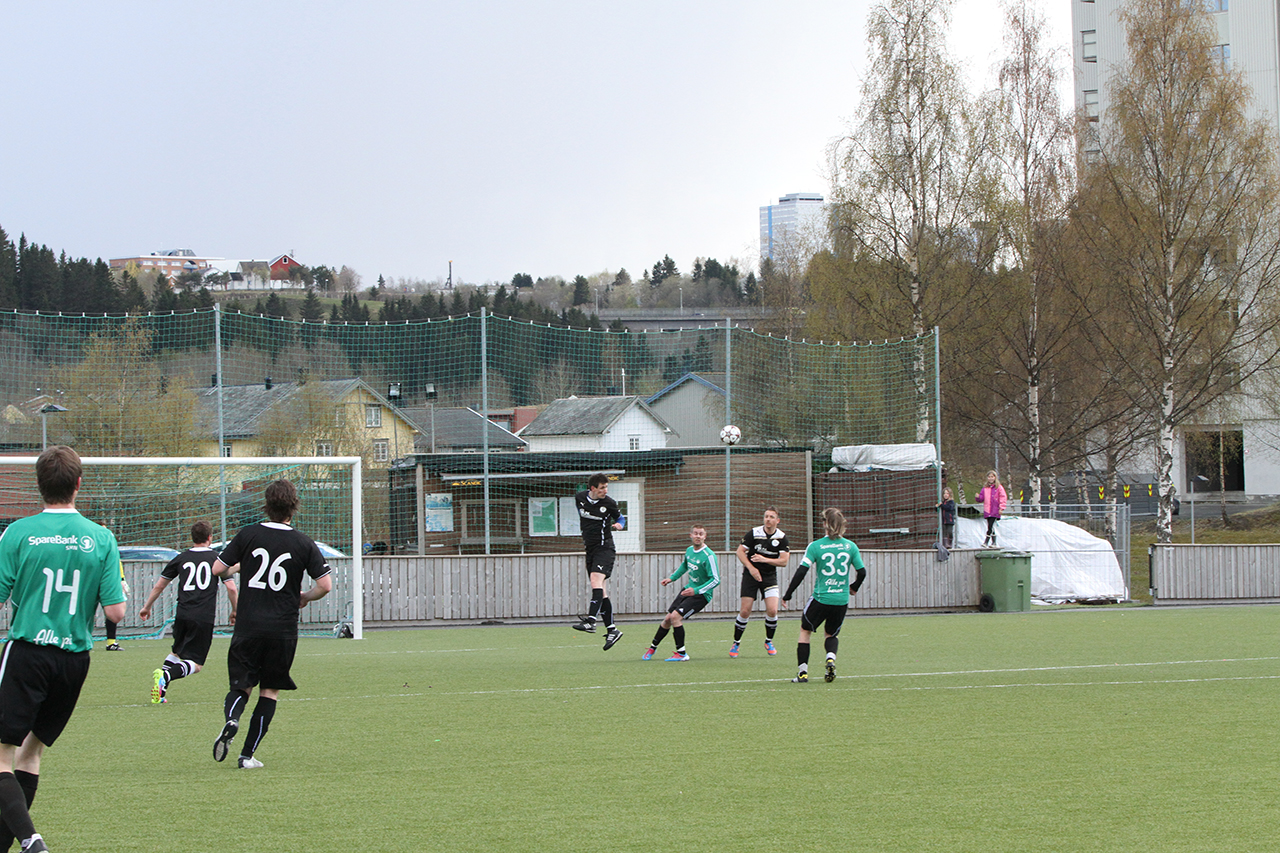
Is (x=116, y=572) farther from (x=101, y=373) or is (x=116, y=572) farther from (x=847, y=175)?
(x=847, y=175)

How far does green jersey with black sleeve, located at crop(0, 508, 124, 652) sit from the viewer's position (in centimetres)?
518

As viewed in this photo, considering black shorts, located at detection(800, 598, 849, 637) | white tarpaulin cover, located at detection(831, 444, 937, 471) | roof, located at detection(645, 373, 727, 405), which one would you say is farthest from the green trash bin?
black shorts, located at detection(800, 598, 849, 637)

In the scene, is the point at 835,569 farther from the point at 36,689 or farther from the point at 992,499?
the point at 992,499

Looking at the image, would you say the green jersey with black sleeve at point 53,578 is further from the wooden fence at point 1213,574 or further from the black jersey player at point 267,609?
the wooden fence at point 1213,574

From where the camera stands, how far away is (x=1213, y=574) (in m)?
26.2

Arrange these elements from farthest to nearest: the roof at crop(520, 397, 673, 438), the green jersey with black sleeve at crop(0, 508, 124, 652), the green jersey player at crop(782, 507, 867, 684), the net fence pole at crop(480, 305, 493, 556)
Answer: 1. the roof at crop(520, 397, 673, 438)
2. the net fence pole at crop(480, 305, 493, 556)
3. the green jersey player at crop(782, 507, 867, 684)
4. the green jersey with black sleeve at crop(0, 508, 124, 652)

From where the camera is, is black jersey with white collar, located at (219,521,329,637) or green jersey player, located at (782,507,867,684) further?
green jersey player, located at (782,507,867,684)

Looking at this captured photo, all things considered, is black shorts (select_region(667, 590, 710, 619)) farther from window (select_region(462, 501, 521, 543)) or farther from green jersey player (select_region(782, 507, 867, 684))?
window (select_region(462, 501, 521, 543))

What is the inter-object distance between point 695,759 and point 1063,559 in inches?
819

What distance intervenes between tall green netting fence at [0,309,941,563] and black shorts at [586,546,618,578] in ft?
23.4

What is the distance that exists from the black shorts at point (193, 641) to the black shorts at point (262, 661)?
451cm

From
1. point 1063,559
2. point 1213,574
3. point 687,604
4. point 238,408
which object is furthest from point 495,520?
point 1213,574

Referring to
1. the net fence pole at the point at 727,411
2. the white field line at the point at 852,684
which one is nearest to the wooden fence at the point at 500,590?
the net fence pole at the point at 727,411

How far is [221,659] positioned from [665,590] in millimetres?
9353
